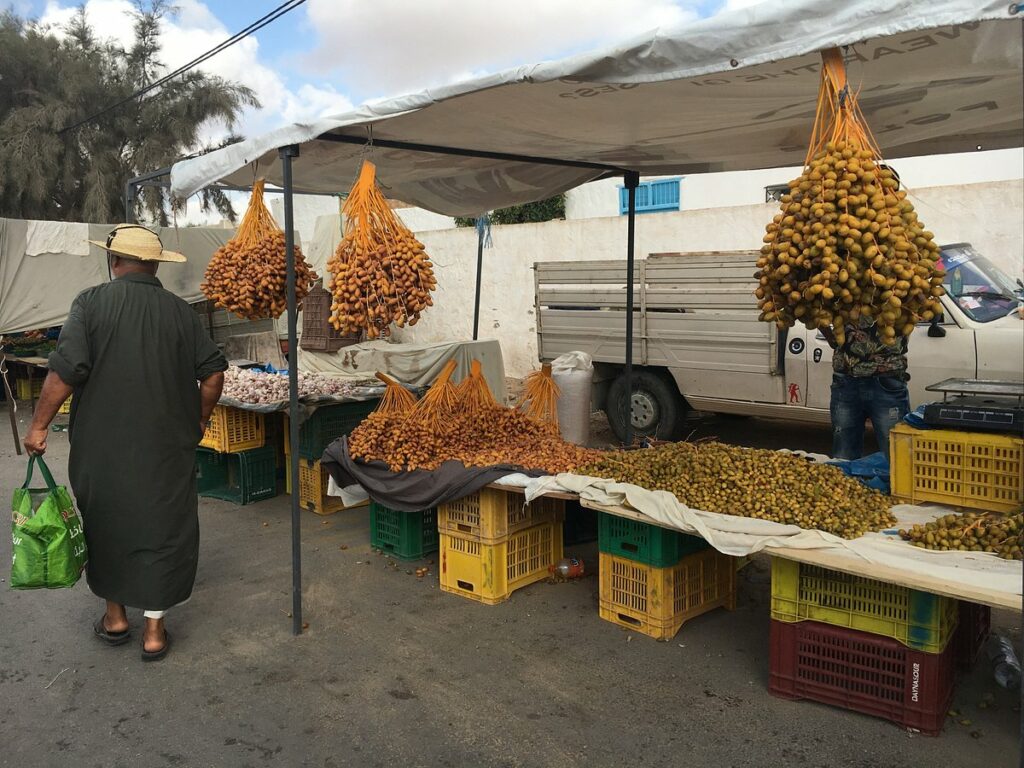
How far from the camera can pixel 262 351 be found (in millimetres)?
13289

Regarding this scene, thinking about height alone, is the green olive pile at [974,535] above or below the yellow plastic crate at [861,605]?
above

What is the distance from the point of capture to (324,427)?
641 cm

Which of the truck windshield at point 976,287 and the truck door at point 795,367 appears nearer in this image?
the truck windshield at point 976,287

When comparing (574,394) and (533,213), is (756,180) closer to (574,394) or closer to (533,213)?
(533,213)

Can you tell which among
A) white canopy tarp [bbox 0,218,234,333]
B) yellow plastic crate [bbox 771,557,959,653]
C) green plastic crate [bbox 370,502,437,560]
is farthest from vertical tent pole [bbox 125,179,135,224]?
yellow plastic crate [bbox 771,557,959,653]

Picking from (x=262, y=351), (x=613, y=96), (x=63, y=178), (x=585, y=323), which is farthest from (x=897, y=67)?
(x=63, y=178)

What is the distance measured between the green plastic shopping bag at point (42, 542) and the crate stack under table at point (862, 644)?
318 cm

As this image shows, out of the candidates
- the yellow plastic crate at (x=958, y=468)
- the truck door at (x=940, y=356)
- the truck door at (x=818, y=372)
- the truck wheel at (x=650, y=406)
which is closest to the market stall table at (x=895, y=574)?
the yellow plastic crate at (x=958, y=468)

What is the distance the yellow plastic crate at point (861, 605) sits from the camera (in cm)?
304

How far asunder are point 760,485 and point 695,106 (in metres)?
1.82

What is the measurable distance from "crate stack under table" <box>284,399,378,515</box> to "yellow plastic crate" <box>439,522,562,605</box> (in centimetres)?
197

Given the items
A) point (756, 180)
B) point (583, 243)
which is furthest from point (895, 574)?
point (756, 180)

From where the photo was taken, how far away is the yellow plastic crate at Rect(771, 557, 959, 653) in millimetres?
3045

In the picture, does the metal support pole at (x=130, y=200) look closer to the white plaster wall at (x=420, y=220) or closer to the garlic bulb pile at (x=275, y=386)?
the garlic bulb pile at (x=275, y=386)
